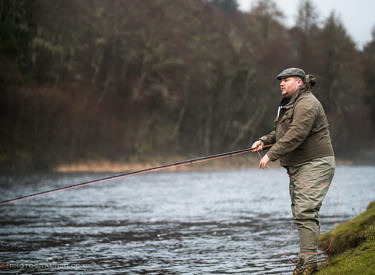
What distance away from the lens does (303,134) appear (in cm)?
552

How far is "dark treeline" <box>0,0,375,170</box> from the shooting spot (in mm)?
39688

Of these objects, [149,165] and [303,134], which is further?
[149,165]

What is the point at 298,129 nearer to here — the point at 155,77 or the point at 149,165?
the point at 149,165

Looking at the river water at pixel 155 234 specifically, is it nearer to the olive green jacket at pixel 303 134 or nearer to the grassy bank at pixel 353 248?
the grassy bank at pixel 353 248

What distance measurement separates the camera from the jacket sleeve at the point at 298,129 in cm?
552

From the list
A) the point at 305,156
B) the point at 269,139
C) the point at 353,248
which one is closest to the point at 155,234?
the point at 353,248

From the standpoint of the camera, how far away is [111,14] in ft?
151

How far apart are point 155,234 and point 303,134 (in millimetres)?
5567

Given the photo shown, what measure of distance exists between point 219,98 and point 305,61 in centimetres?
1022

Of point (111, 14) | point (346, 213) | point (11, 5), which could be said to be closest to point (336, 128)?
point (111, 14)

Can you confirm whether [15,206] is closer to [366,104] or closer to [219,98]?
[219,98]

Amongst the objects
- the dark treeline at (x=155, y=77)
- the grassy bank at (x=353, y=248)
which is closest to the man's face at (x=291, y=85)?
the grassy bank at (x=353, y=248)

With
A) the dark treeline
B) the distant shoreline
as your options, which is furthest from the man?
the distant shoreline

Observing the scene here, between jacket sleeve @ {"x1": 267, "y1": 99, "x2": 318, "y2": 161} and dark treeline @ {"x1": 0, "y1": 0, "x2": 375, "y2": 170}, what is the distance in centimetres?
3307
